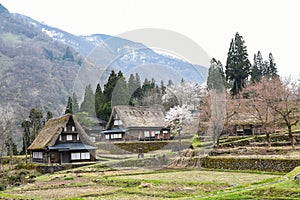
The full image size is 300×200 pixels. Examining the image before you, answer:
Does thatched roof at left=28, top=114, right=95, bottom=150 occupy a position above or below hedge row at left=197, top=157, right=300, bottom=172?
above

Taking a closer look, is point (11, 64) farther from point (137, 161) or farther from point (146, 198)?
point (146, 198)

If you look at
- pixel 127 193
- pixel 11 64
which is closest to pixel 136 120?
pixel 127 193

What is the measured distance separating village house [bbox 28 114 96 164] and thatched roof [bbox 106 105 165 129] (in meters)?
8.36

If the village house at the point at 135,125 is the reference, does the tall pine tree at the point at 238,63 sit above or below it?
above

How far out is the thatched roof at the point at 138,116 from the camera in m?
47.1

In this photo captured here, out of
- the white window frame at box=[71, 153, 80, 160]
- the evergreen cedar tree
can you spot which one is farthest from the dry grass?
the evergreen cedar tree

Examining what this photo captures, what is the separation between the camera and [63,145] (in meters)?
38.3

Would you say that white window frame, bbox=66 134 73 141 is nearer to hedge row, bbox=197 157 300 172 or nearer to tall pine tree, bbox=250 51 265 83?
hedge row, bbox=197 157 300 172

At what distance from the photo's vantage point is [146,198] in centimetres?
1571

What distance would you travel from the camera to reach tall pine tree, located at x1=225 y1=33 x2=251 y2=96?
2067 inches

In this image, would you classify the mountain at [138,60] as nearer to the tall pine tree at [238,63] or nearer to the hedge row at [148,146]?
the hedge row at [148,146]

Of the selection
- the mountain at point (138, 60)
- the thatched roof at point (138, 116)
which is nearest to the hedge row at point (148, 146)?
the thatched roof at point (138, 116)

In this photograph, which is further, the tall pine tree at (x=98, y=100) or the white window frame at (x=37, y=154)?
the tall pine tree at (x=98, y=100)

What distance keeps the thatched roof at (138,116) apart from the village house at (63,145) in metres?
8.36
